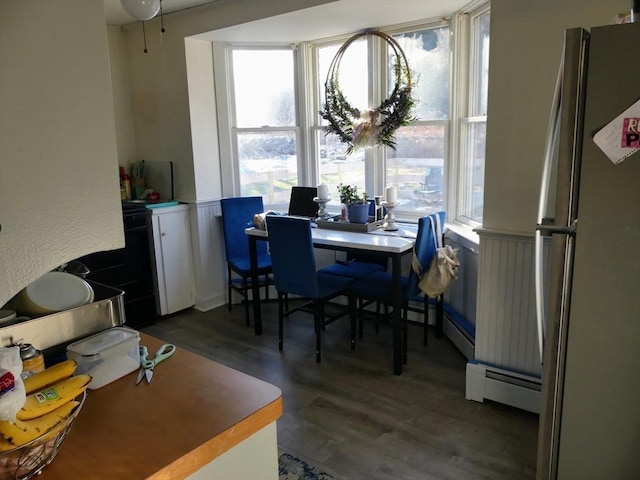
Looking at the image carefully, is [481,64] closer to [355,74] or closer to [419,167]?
[419,167]

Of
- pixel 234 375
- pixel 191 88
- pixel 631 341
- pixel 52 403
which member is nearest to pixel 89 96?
pixel 52 403

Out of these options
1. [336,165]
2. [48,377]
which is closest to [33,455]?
[48,377]

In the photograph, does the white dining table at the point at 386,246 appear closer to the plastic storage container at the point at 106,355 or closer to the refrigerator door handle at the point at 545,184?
the refrigerator door handle at the point at 545,184

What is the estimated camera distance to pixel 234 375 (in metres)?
1.37

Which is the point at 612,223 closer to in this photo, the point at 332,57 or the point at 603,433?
the point at 603,433

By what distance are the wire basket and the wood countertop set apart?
0.10 feet

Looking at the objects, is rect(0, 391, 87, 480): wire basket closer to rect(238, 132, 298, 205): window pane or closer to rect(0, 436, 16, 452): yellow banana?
rect(0, 436, 16, 452): yellow banana

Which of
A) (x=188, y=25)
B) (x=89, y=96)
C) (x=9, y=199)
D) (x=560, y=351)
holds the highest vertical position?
(x=188, y=25)

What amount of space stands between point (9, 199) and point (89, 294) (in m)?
0.68

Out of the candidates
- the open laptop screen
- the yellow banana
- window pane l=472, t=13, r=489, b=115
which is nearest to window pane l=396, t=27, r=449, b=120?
window pane l=472, t=13, r=489, b=115

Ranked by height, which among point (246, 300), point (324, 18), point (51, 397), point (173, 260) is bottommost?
point (246, 300)

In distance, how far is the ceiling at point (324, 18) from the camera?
3240mm

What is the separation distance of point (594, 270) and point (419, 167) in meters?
2.52

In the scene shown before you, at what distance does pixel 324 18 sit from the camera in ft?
11.6
